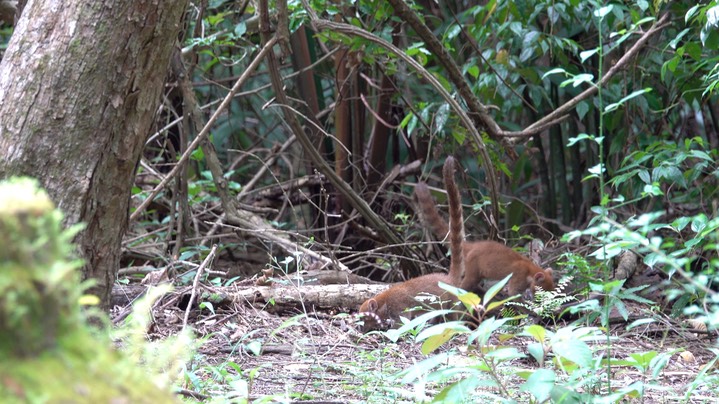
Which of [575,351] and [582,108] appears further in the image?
[582,108]

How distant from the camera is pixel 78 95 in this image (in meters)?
2.58

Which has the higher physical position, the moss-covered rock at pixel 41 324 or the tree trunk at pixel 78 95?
the tree trunk at pixel 78 95

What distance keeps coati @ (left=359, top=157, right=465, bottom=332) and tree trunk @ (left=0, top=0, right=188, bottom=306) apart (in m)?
2.38

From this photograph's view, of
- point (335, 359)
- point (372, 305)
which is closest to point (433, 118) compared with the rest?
point (372, 305)

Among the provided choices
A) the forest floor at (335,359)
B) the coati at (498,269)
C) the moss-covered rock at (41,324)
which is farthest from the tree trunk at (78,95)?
the coati at (498,269)

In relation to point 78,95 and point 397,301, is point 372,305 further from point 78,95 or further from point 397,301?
point 78,95

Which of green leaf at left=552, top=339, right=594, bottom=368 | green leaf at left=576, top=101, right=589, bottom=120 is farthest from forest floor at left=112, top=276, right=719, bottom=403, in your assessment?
green leaf at left=576, top=101, right=589, bottom=120

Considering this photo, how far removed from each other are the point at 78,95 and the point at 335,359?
6.83 ft

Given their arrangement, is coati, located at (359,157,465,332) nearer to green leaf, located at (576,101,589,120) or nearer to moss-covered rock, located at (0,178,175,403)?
green leaf, located at (576,101,589,120)

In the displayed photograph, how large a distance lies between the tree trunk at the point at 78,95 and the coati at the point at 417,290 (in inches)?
93.6

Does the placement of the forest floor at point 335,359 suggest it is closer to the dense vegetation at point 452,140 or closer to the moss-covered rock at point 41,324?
the dense vegetation at point 452,140

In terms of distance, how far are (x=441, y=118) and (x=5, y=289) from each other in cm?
499

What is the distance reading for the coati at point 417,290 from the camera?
4.85 m

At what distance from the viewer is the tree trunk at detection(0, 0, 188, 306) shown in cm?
256
